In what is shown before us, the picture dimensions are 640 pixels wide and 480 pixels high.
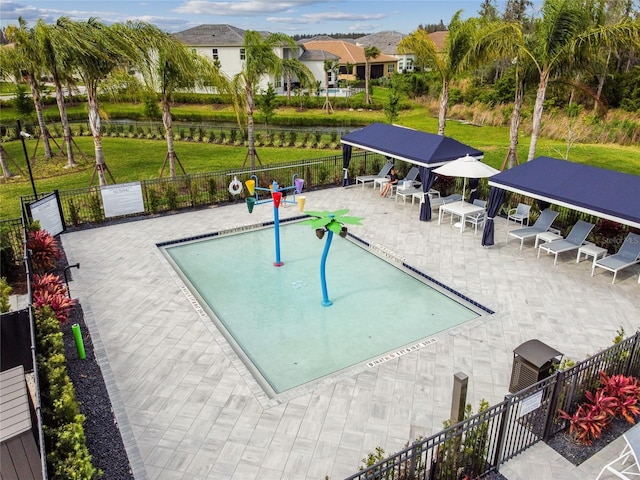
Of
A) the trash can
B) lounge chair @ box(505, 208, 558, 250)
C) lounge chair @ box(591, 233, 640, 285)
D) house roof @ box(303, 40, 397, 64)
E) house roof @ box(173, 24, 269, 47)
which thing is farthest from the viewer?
house roof @ box(303, 40, 397, 64)

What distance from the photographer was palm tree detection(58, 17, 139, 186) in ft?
49.8

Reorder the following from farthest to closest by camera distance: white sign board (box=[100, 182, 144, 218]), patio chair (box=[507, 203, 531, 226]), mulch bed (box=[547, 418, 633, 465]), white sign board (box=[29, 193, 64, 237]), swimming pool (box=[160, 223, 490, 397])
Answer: white sign board (box=[100, 182, 144, 218]) < patio chair (box=[507, 203, 531, 226]) < white sign board (box=[29, 193, 64, 237]) < swimming pool (box=[160, 223, 490, 397]) < mulch bed (box=[547, 418, 633, 465])

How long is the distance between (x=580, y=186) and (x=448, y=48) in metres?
9.37

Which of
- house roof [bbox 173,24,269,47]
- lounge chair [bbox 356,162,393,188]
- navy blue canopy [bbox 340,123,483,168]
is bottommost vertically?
lounge chair [bbox 356,162,393,188]

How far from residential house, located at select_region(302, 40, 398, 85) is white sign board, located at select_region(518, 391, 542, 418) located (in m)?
64.0

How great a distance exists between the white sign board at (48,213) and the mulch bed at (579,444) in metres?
13.5

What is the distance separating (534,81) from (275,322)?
556 inches

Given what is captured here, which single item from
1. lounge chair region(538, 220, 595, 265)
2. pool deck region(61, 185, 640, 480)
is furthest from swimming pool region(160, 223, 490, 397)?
lounge chair region(538, 220, 595, 265)

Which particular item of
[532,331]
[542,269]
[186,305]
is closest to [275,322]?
[186,305]

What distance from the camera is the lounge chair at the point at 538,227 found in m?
13.6

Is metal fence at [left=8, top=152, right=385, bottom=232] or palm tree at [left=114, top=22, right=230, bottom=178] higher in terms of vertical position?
palm tree at [left=114, top=22, right=230, bottom=178]

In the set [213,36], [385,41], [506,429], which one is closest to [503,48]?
[506,429]

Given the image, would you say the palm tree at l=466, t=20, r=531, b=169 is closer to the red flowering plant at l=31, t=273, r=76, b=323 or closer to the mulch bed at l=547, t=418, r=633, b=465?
the mulch bed at l=547, t=418, r=633, b=465

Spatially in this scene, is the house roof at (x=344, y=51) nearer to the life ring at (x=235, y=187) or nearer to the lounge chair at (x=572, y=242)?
the life ring at (x=235, y=187)
